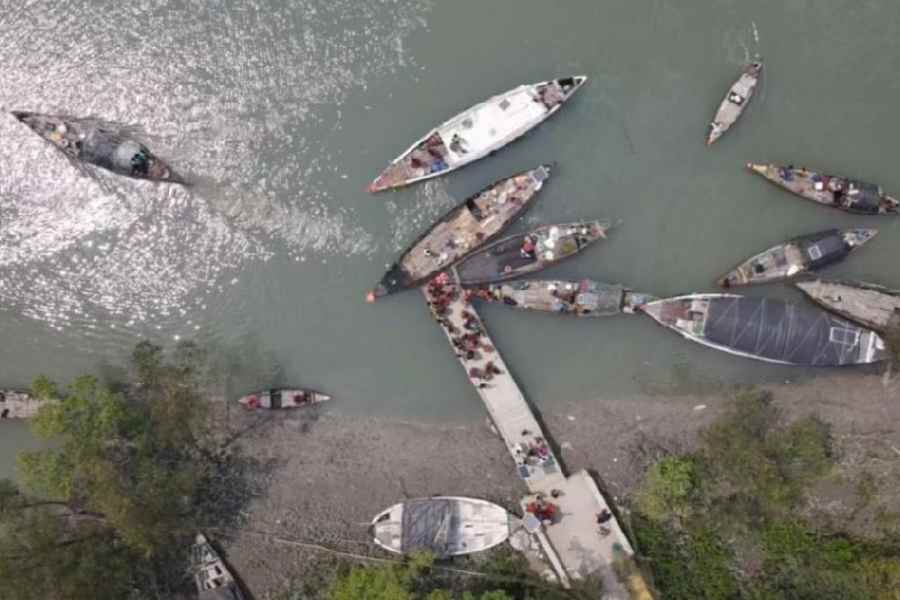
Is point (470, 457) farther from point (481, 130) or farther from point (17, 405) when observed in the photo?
point (17, 405)

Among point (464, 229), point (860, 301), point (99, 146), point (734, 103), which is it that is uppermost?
point (99, 146)

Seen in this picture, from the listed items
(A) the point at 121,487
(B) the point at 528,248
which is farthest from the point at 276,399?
(B) the point at 528,248

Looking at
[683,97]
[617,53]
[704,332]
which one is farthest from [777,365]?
[617,53]

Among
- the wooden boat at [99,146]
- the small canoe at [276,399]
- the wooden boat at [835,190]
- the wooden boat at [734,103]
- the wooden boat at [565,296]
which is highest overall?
the wooden boat at [99,146]

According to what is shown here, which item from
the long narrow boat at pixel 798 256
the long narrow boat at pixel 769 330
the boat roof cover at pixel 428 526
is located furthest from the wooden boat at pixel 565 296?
the boat roof cover at pixel 428 526

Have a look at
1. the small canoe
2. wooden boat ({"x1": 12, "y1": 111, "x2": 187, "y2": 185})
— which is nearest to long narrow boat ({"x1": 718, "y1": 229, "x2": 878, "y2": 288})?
the small canoe

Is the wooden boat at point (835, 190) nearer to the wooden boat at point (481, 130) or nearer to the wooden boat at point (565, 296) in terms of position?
the wooden boat at point (565, 296)

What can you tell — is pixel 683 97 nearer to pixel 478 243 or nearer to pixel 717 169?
pixel 717 169
